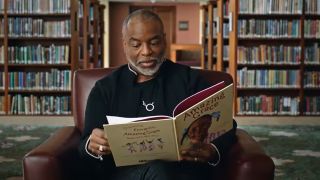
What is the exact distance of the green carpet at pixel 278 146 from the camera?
3.16m

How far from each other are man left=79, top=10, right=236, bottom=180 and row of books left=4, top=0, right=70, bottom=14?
13.2 ft

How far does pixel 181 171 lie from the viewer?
5.10 ft

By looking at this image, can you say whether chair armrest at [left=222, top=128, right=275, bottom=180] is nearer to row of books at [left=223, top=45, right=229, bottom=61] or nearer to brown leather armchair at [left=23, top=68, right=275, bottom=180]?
brown leather armchair at [left=23, top=68, right=275, bottom=180]

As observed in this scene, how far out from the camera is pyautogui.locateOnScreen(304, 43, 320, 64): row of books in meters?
5.61

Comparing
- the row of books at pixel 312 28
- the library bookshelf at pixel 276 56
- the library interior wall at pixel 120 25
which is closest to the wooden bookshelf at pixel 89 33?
the library bookshelf at pixel 276 56

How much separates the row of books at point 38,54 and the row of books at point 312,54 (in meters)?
3.01

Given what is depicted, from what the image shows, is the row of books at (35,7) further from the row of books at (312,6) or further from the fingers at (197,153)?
the fingers at (197,153)

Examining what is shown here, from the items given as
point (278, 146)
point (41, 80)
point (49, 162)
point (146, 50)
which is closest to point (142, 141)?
point (49, 162)

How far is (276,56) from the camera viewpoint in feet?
18.5

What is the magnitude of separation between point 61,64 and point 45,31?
1.52 ft

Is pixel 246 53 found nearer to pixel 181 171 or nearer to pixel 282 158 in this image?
pixel 282 158

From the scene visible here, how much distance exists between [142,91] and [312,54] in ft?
14.4

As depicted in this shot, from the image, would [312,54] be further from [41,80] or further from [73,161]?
[73,161]

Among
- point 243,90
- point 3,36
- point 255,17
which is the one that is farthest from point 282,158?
point 3,36
